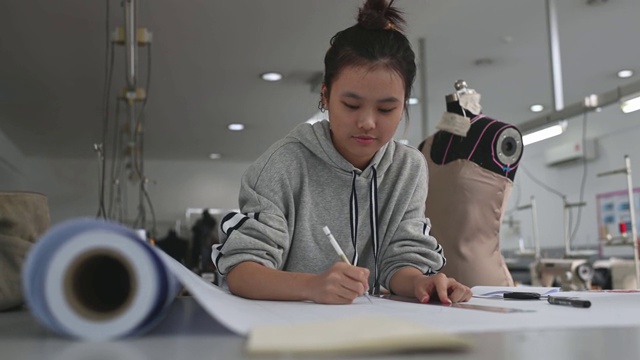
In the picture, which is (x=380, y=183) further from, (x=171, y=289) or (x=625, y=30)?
(x=625, y=30)

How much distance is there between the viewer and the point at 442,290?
768 millimetres

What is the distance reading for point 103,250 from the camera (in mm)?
453

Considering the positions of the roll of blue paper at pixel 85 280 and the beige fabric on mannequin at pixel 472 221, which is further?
the beige fabric on mannequin at pixel 472 221

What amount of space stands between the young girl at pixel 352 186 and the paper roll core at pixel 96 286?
296 mm

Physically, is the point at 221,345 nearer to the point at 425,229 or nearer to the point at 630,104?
the point at 425,229

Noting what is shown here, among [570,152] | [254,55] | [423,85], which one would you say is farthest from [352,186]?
[570,152]

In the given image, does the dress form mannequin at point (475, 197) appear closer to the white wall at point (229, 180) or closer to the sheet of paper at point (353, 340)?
the sheet of paper at point (353, 340)

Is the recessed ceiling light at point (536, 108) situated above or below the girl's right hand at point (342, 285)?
above

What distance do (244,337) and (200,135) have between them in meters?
5.95

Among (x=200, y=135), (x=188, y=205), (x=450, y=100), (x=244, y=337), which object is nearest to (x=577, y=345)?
(x=244, y=337)

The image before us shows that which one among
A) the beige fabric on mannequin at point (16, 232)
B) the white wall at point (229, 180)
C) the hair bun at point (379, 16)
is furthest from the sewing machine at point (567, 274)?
the white wall at point (229, 180)

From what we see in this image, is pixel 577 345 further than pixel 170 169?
No

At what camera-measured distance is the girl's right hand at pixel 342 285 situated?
0.68m

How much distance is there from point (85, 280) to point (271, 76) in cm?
399
